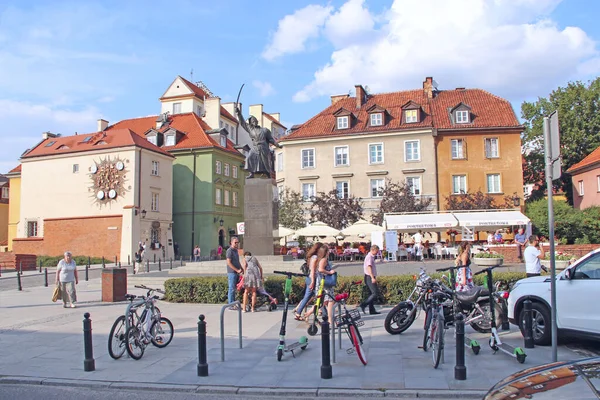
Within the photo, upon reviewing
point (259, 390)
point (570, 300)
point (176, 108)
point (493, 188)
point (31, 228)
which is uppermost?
point (176, 108)

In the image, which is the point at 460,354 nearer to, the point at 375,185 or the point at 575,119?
the point at 375,185

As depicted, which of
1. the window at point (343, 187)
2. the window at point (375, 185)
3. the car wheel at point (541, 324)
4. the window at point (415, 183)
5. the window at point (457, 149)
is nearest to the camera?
the car wheel at point (541, 324)

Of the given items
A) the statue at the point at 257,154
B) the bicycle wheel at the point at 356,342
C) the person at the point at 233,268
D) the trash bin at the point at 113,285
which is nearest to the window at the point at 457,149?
the statue at the point at 257,154

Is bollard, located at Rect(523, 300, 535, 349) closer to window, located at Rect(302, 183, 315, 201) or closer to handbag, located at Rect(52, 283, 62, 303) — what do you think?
handbag, located at Rect(52, 283, 62, 303)

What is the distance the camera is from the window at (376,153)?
44281 millimetres

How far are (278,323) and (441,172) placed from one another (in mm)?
34184

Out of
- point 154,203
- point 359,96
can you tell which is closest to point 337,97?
point 359,96

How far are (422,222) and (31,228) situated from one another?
36.6 m

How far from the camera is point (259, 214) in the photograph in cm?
2022

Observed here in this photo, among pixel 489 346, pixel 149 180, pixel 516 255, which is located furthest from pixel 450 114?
pixel 489 346

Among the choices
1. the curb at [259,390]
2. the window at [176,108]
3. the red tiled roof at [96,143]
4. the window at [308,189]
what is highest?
the window at [176,108]

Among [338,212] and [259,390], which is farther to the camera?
[338,212]

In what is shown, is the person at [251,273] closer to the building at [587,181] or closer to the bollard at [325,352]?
the bollard at [325,352]

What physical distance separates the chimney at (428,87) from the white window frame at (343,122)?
789 cm
